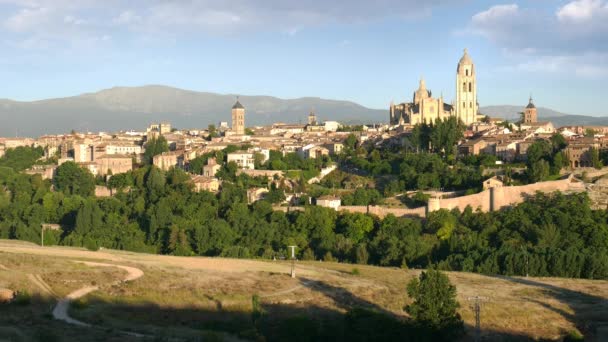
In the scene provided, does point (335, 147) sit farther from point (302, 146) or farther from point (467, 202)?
point (467, 202)

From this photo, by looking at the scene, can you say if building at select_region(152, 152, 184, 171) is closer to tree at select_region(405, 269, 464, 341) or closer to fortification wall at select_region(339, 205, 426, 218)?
fortification wall at select_region(339, 205, 426, 218)

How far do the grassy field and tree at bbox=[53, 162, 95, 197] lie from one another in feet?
63.0

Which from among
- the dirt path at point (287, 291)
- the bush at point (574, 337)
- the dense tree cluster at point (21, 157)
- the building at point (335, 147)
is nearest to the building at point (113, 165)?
the dense tree cluster at point (21, 157)

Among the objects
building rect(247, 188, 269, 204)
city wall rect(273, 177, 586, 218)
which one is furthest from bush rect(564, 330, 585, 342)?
building rect(247, 188, 269, 204)

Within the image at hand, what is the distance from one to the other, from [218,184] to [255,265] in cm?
1749

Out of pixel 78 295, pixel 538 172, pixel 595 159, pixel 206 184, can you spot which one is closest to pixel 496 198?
pixel 538 172

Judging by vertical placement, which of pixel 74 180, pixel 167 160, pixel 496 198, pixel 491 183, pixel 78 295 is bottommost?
pixel 78 295

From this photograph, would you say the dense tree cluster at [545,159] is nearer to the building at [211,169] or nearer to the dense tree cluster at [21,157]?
the building at [211,169]

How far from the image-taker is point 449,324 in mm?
19359

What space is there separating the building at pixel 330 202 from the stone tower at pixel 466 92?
26.4m

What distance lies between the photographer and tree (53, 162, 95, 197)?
157ft

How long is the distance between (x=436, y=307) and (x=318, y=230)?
18.4 meters

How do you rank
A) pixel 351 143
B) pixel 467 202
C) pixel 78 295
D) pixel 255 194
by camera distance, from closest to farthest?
pixel 78 295
pixel 467 202
pixel 255 194
pixel 351 143

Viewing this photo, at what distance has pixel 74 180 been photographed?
48344mm
